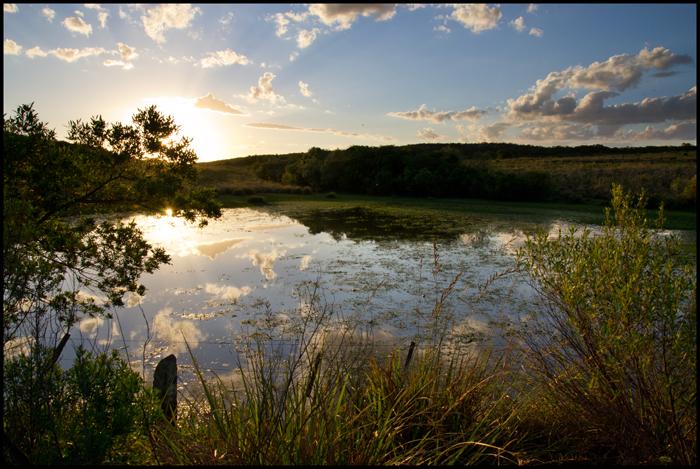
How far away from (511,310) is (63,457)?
28.5ft

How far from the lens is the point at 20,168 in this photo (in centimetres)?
490

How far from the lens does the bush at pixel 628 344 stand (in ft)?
10.8

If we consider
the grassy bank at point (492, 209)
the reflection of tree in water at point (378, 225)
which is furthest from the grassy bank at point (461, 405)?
the grassy bank at point (492, 209)

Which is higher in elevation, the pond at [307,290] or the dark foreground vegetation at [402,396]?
the dark foreground vegetation at [402,396]

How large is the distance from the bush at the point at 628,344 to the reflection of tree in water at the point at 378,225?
1561 cm

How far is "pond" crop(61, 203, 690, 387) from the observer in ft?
24.9

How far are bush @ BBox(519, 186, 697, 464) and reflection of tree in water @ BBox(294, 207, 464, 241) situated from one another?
1561 cm

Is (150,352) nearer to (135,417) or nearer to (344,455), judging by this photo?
(135,417)

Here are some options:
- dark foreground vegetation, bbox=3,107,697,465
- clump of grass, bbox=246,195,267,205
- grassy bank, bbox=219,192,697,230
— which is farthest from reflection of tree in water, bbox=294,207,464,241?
dark foreground vegetation, bbox=3,107,697,465

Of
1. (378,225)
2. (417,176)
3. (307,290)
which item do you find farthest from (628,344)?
(417,176)

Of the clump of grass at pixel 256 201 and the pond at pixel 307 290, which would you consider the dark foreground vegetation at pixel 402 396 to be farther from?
the clump of grass at pixel 256 201

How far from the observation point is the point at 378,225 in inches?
963

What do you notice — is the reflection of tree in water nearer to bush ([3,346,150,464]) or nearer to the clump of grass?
the clump of grass

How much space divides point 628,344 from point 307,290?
26.5ft
